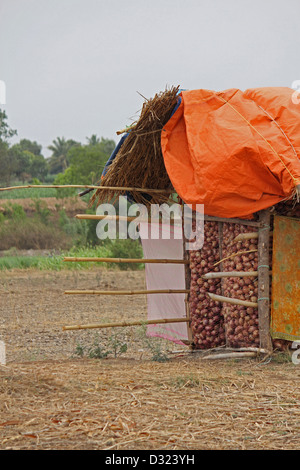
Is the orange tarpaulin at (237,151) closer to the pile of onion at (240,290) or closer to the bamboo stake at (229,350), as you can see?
the pile of onion at (240,290)

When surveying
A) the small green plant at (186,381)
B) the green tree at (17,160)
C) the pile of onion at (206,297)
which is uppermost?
the green tree at (17,160)

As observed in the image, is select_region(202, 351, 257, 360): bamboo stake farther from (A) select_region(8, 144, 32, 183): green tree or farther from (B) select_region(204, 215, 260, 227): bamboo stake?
(A) select_region(8, 144, 32, 183): green tree

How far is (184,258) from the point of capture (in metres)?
6.45

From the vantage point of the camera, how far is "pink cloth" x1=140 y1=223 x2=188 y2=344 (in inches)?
257

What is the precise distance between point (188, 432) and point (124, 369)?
1682 mm

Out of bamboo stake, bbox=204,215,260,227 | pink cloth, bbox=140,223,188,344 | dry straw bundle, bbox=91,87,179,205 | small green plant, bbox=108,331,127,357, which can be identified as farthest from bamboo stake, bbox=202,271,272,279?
dry straw bundle, bbox=91,87,179,205

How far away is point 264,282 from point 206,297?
3.32ft

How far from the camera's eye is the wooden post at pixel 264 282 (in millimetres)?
5199

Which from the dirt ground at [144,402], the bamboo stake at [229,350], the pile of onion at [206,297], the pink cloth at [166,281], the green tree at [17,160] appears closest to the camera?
the dirt ground at [144,402]

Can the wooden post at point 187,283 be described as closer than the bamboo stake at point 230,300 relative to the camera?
No

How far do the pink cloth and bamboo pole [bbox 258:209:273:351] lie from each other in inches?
51.5

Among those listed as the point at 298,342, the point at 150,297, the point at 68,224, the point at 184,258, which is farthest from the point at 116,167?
the point at 68,224

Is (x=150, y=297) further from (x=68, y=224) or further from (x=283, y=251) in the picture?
(x=68, y=224)

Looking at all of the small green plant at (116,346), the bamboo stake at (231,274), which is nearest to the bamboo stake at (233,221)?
the bamboo stake at (231,274)
